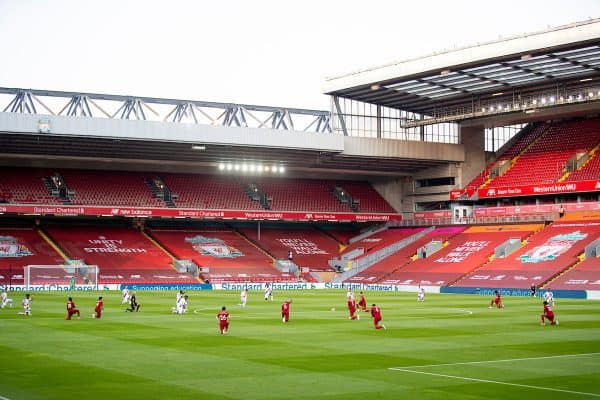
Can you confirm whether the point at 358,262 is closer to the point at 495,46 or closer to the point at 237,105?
the point at 237,105

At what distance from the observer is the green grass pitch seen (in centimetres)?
2197

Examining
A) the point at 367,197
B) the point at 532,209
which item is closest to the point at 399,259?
the point at 532,209

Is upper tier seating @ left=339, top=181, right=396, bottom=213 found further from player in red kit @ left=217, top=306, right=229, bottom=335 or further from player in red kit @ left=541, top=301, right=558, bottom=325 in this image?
player in red kit @ left=217, top=306, right=229, bottom=335

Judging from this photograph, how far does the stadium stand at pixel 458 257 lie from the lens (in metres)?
82.1

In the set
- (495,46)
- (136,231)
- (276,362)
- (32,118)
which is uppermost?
(495,46)

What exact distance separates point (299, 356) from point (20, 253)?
194ft

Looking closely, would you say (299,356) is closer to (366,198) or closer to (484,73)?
(484,73)

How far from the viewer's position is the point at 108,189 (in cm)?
9150

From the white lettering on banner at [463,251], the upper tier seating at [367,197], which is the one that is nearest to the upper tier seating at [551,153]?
the white lettering on banner at [463,251]

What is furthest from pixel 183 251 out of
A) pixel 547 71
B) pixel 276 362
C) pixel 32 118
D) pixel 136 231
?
pixel 276 362

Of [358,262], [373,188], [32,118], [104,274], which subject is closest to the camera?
[32,118]

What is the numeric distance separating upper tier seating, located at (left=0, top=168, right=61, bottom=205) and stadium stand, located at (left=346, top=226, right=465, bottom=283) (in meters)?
32.2

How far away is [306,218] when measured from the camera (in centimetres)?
9906

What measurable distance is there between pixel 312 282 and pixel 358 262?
660cm
